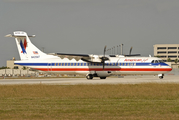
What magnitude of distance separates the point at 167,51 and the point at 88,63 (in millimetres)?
161069


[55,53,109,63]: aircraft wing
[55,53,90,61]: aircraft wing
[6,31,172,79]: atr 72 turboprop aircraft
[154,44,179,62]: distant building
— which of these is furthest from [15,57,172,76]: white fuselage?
[154,44,179,62]: distant building

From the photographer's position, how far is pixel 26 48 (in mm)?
48094

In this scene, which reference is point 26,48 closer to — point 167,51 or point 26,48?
point 26,48

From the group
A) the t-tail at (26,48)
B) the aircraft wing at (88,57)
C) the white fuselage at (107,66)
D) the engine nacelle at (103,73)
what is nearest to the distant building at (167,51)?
the engine nacelle at (103,73)

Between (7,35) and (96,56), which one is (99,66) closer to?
(96,56)

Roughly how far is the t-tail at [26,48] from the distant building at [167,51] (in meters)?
159

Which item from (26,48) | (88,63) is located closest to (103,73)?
(88,63)

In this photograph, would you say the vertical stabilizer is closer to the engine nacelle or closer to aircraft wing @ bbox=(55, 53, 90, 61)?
aircraft wing @ bbox=(55, 53, 90, 61)

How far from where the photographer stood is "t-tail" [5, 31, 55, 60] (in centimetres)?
4762

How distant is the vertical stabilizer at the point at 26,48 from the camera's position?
4762 cm

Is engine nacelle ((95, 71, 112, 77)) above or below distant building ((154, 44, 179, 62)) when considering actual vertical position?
below

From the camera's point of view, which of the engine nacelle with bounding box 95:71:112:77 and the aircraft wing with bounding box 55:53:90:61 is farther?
the engine nacelle with bounding box 95:71:112:77
